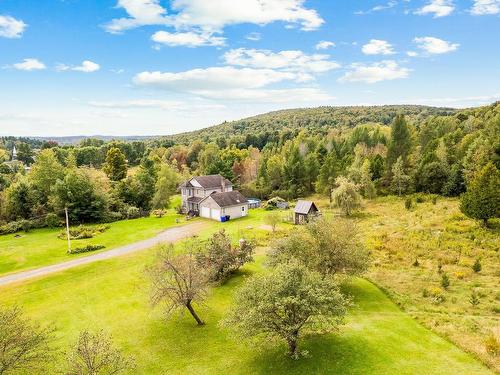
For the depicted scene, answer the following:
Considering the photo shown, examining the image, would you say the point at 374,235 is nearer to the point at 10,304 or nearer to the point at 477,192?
the point at 477,192

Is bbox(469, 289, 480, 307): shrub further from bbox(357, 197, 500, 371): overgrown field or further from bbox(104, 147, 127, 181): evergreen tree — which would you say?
bbox(104, 147, 127, 181): evergreen tree

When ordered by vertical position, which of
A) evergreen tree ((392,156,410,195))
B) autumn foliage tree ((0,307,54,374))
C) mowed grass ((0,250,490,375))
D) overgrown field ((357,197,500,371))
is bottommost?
mowed grass ((0,250,490,375))

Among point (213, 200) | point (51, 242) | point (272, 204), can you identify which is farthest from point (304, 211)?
point (51, 242)

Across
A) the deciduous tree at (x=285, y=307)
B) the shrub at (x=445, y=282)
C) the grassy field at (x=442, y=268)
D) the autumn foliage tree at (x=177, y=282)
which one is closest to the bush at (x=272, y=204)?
the grassy field at (x=442, y=268)

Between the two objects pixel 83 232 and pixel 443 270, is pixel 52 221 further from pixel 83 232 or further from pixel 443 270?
pixel 443 270

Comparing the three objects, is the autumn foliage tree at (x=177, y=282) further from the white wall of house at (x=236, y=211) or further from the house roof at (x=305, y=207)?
the white wall of house at (x=236, y=211)

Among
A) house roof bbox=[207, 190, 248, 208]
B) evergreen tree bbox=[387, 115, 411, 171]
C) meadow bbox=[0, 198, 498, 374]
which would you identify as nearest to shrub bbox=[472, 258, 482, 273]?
meadow bbox=[0, 198, 498, 374]
